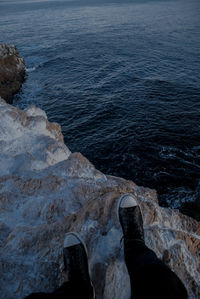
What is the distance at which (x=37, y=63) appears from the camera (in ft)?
80.4

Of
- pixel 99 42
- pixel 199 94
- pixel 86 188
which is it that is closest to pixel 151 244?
pixel 86 188

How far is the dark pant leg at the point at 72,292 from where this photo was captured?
2.35 meters

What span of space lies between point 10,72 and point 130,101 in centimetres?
1288

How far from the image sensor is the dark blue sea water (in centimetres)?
923

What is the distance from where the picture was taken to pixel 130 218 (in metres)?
3.33

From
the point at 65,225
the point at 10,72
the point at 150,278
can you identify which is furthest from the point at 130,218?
the point at 10,72

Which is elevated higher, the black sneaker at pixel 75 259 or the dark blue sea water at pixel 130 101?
the black sneaker at pixel 75 259

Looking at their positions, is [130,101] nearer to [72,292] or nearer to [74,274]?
[74,274]

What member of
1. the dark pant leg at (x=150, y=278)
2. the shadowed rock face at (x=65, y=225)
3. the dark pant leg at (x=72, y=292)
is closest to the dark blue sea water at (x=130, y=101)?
the shadowed rock face at (x=65, y=225)

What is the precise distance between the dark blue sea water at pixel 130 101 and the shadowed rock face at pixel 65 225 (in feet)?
14.0

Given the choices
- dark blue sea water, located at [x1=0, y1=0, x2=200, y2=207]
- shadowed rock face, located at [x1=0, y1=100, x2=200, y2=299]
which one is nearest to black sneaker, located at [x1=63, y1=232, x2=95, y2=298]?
shadowed rock face, located at [x1=0, y1=100, x2=200, y2=299]

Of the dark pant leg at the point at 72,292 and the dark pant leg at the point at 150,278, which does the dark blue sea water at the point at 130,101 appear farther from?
the dark pant leg at the point at 72,292

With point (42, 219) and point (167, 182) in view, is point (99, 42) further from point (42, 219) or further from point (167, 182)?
point (42, 219)

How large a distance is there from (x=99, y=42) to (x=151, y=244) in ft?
107
